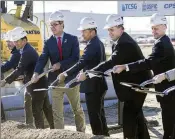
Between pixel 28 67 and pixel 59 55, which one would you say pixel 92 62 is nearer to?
pixel 59 55

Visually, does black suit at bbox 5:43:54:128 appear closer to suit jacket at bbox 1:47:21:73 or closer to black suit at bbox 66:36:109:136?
suit jacket at bbox 1:47:21:73

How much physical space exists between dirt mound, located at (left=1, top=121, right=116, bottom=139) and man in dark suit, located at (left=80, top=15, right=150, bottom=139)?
1.02m

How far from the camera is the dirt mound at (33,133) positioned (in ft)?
16.1

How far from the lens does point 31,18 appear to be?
14523 millimetres

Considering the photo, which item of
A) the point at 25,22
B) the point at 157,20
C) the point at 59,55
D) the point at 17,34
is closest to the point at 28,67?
the point at 17,34

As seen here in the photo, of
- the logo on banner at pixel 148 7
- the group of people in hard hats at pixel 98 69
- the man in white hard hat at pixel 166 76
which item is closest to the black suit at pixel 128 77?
the group of people in hard hats at pixel 98 69

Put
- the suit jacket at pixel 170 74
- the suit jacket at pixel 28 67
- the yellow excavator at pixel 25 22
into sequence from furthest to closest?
1. the yellow excavator at pixel 25 22
2. the suit jacket at pixel 28 67
3. the suit jacket at pixel 170 74

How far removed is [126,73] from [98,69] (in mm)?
373

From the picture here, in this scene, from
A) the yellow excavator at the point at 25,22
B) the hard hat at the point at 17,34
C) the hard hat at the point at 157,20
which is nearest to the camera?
the hard hat at the point at 157,20

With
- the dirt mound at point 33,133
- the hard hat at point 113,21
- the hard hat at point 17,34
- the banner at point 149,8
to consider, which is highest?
the banner at point 149,8

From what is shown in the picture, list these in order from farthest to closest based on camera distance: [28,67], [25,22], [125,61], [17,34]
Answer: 1. [25,22]
2. [17,34]
3. [28,67]
4. [125,61]

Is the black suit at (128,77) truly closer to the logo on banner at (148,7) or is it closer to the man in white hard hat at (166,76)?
the man in white hard hat at (166,76)

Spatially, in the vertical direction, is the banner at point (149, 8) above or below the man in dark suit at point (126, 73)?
above

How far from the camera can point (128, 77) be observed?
225 inches
